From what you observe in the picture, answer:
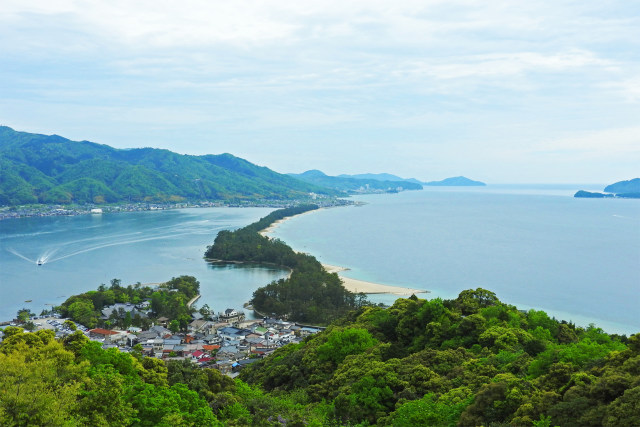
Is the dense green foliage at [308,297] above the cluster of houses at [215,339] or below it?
above

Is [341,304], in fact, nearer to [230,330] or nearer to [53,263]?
[230,330]

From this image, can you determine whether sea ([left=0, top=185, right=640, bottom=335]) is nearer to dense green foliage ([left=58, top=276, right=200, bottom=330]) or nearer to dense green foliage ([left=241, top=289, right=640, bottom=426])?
dense green foliage ([left=58, top=276, right=200, bottom=330])

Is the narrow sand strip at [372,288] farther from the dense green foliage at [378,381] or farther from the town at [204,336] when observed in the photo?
Result: the dense green foliage at [378,381]

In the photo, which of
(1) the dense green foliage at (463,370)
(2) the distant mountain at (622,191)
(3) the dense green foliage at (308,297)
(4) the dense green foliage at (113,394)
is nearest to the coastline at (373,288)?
(3) the dense green foliage at (308,297)

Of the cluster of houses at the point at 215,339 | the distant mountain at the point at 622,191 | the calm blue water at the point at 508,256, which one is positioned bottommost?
the cluster of houses at the point at 215,339

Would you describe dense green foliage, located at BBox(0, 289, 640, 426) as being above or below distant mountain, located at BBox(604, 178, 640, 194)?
below

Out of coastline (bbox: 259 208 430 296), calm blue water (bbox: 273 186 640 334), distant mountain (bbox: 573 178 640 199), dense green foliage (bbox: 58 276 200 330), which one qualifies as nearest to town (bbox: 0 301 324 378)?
dense green foliage (bbox: 58 276 200 330)

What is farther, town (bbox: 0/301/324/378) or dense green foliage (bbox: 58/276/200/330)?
dense green foliage (bbox: 58/276/200/330)

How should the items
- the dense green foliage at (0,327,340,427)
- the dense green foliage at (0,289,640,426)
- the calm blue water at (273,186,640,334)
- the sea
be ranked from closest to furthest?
1. the dense green foliage at (0,327,340,427)
2. the dense green foliage at (0,289,640,426)
3. the calm blue water at (273,186,640,334)
4. the sea
